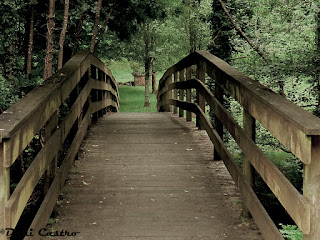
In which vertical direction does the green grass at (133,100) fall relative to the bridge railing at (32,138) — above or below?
below

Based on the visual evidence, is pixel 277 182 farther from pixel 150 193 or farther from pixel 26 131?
pixel 150 193

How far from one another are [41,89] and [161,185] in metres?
1.83

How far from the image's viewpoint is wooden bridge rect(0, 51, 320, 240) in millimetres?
2650

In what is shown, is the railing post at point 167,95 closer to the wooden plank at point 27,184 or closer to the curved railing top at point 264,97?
the curved railing top at point 264,97

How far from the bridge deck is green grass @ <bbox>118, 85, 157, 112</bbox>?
2226 cm

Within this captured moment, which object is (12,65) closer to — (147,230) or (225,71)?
(225,71)

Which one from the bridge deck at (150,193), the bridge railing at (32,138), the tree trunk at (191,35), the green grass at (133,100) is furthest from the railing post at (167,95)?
the green grass at (133,100)

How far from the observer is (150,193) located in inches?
190

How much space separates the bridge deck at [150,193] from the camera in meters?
3.96

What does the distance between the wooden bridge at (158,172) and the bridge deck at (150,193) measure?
0.01 m

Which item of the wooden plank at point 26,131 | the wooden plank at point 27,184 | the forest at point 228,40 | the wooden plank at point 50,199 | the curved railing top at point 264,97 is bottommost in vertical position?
the wooden plank at point 50,199

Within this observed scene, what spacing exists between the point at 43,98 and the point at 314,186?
216 centimetres

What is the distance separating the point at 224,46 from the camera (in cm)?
1484

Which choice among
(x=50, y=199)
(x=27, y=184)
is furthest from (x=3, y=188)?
(x=50, y=199)
